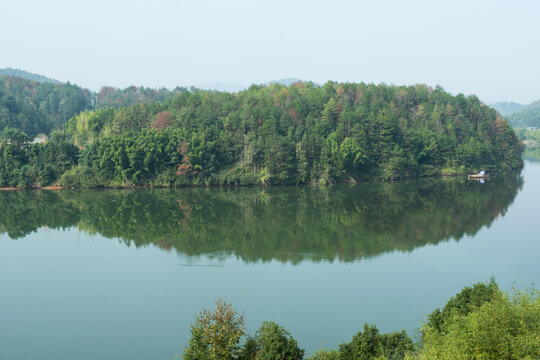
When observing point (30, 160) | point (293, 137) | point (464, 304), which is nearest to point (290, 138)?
point (293, 137)

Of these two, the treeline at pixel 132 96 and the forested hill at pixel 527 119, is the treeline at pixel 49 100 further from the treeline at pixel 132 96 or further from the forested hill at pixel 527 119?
the forested hill at pixel 527 119

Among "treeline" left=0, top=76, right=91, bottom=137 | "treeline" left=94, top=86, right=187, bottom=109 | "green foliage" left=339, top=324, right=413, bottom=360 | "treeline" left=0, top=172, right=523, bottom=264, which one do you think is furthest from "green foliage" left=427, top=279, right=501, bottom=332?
"treeline" left=94, top=86, right=187, bottom=109

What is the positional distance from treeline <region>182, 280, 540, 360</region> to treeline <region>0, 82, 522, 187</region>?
94.7 feet

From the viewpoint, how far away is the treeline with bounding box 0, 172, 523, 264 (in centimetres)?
2131

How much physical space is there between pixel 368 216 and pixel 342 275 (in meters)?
10.1

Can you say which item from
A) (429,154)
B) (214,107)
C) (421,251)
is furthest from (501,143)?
(421,251)

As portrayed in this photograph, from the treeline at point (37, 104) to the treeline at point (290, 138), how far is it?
16.3 metres

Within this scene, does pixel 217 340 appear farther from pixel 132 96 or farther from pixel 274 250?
pixel 132 96

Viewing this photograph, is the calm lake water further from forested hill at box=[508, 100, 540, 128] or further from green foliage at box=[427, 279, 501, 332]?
forested hill at box=[508, 100, 540, 128]

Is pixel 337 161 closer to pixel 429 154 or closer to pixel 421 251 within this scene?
pixel 429 154

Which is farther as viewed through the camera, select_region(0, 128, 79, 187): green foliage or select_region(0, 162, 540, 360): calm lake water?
select_region(0, 128, 79, 187): green foliage

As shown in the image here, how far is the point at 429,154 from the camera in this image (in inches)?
1780

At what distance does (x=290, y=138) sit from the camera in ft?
135

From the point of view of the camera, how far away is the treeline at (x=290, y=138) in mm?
37781
